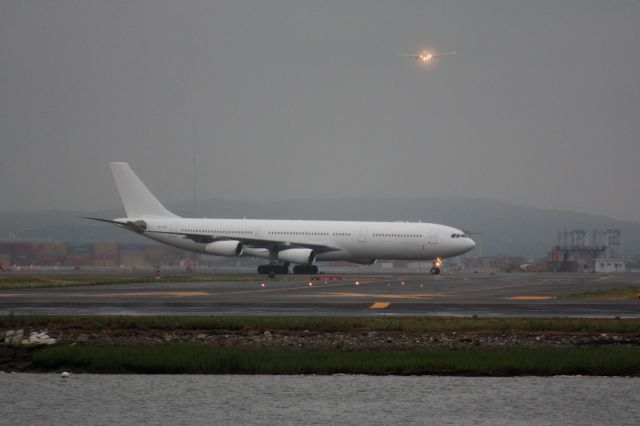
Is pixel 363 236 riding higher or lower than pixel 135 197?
lower

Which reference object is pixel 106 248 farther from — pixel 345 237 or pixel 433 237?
pixel 433 237

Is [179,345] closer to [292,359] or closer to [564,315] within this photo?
[292,359]

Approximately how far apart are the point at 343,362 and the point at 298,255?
65.0 metres

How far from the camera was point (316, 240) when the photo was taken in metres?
88.1

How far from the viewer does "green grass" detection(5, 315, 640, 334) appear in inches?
1015

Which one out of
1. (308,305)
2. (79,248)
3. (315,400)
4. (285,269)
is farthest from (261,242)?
(79,248)

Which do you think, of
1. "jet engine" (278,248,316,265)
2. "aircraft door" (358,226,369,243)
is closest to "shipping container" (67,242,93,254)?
"jet engine" (278,248,316,265)

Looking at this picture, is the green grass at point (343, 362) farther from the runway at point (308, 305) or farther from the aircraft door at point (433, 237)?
the aircraft door at point (433, 237)

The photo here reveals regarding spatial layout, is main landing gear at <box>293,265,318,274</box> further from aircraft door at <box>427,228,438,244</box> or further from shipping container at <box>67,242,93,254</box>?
shipping container at <box>67,242,93,254</box>

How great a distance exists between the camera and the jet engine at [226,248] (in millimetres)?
85125

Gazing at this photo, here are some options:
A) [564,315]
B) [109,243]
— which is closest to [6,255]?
[109,243]

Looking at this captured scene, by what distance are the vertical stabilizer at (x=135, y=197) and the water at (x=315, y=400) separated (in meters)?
79.0

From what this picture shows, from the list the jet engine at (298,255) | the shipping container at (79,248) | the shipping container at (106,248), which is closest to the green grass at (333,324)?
the jet engine at (298,255)

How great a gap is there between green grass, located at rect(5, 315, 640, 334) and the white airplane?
55.9m
